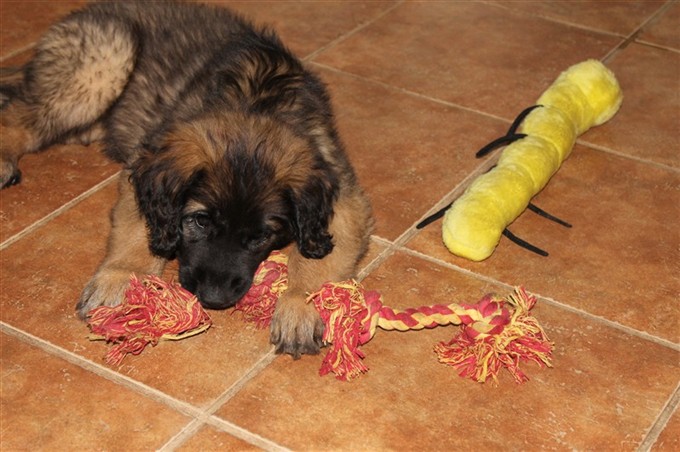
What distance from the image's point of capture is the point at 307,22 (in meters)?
4.60

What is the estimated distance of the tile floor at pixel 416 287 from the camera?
2377 mm

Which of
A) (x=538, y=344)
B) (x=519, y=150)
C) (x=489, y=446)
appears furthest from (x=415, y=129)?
(x=489, y=446)

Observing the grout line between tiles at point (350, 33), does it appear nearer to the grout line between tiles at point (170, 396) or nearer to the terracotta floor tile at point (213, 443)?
the grout line between tiles at point (170, 396)

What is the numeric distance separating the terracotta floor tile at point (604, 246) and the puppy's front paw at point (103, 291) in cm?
87

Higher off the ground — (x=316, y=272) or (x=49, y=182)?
(x=316, y=272)

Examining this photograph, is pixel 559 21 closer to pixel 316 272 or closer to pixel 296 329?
pixel 316 272

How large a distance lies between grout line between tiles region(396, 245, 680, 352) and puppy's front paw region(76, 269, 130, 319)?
83 cm

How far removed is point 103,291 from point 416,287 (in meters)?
0.85

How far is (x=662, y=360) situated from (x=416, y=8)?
2588 mm

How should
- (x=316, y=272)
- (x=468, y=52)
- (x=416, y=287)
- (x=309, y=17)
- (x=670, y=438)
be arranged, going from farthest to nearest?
(x=309, y=17), (x=468, y=52), (x=416, y=287), (x=316, y=272), (x=670, y=438)

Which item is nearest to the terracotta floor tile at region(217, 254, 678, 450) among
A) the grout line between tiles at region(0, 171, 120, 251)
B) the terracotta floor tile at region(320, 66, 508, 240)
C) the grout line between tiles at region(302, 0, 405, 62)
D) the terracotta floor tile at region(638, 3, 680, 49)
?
the terracotta floor tile at region(320, 66, 508, 240)

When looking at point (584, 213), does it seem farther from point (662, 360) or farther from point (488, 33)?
point (488, 33)

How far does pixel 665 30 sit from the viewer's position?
4.73 metres

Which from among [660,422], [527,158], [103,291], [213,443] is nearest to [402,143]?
[527,158]
